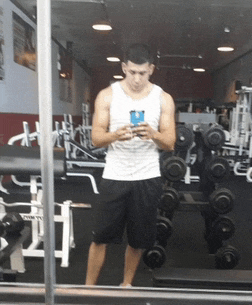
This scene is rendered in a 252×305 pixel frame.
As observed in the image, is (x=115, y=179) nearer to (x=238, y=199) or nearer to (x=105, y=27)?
(x=238, y=199)

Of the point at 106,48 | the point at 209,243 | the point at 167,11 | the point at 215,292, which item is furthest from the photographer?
the point at 106,48

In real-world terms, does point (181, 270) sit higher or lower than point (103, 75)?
lower

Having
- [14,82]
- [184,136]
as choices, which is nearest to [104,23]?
[14,82]

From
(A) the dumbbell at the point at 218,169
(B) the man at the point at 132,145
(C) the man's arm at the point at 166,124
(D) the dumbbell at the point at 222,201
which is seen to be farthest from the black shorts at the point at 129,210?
(A) the dumbbell at the point at 218,169

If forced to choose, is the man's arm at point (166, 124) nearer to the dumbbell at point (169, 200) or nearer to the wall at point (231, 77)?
the dumbbell at point (169, 200)

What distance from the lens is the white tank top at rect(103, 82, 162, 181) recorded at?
122cm

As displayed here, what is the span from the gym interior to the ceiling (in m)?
0.02

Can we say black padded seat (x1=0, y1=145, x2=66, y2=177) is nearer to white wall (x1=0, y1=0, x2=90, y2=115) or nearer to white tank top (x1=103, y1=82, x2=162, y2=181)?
white tank top (x1=103, y1=82, x2=162, y2=181)

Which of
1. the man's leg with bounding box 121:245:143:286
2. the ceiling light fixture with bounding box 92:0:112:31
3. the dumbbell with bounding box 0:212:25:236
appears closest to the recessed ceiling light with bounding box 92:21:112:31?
the ceiling light fixture with bounding box 92:0:112:31

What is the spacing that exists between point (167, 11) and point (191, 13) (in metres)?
0.29

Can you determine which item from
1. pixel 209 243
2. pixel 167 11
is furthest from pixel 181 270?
pixel 167 11

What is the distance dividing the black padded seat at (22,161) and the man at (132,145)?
41 cm

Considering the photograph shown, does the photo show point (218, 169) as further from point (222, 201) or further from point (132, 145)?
point (132, 145)

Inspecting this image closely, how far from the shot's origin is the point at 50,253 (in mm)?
812
